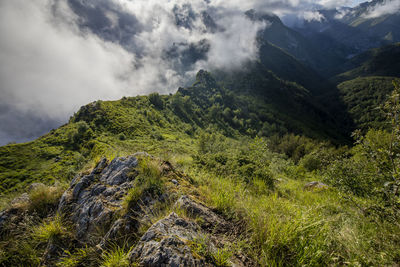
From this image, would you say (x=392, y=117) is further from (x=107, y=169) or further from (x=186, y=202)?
Result: (x=107, y=169)

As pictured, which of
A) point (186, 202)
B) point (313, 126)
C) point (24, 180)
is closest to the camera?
point (186, 202)

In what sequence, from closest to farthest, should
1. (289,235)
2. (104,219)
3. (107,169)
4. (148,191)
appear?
1. (289,235)
2. (104,219)
3. (148,191)
4. (107,169)

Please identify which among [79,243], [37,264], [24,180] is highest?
[24,180]

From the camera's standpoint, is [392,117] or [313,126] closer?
[392,117]

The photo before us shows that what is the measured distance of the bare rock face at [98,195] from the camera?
14.1 feet

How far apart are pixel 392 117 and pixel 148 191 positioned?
19.5ft

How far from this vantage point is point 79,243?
157 inches

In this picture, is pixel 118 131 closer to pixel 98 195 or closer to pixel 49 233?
pixel 98 195

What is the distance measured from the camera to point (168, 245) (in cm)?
289

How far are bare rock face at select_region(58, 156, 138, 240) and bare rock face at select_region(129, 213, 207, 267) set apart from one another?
168cm

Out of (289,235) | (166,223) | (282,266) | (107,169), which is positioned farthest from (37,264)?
(289,235)

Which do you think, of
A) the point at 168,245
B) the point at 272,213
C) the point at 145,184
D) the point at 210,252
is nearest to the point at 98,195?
the point at 145,184

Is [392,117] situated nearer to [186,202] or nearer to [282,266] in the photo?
[282,266]

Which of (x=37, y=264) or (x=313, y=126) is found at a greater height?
(x=313, y=126)
